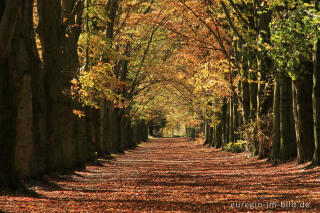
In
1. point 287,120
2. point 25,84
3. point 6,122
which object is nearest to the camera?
point 6,122

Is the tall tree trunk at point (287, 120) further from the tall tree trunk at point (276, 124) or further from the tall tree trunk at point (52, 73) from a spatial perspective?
the tall tree trunk at point (52, 73)

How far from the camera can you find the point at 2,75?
34.8 feet

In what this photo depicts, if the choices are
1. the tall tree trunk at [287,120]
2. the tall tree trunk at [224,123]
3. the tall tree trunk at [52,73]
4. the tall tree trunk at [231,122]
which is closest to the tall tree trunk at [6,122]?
the tall tree trunk at [52,73]

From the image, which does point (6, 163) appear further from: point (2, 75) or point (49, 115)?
point (49, 115)

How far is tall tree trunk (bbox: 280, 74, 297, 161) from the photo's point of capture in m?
20.5

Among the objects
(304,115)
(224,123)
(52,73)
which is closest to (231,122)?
(224,123)

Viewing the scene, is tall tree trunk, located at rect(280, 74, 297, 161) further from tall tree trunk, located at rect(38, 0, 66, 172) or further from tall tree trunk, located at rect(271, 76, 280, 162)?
tall tree trunk, located at rect(38, 0, 66, 172)

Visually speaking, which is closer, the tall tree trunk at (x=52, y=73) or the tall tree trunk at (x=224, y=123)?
the tall tree trunk at (x=52, y=73)

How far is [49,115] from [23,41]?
4.11 m

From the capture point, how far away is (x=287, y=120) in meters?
20.4

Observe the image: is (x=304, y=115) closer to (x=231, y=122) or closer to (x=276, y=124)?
(x=276, y=124)

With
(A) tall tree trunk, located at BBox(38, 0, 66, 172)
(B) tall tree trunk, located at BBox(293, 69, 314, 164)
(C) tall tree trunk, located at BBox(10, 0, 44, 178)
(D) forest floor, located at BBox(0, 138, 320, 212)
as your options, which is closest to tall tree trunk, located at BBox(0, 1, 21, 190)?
(D) forest floor, located at BBox(0, 138, 320, 212)

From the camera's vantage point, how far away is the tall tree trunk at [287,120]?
20.5 m

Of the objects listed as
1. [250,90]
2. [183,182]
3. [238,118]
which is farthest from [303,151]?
[238,118]
